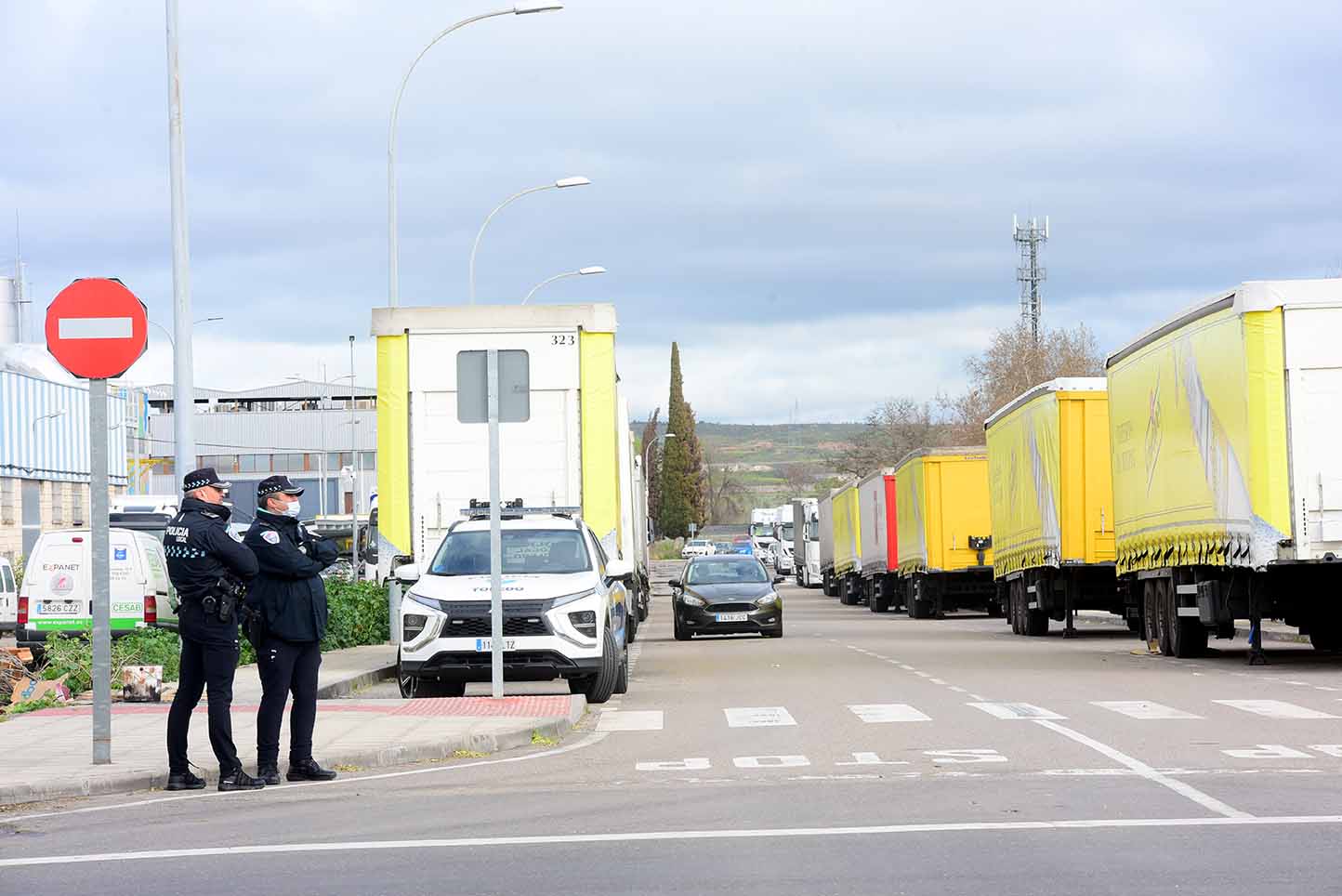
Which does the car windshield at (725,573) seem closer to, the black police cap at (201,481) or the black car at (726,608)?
the black car at (726,608)

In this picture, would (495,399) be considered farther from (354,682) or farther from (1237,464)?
(1237,464)

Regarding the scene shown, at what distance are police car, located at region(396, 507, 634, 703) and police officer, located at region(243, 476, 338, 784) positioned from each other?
232 inches

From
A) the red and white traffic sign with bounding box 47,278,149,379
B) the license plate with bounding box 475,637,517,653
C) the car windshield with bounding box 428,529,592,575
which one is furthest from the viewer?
the car windshield with bounding box 428,529,592,575

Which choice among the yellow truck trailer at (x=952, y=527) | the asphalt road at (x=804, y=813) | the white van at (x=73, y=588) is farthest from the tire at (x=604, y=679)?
the yellow truck trailer at (x=952, y=527)

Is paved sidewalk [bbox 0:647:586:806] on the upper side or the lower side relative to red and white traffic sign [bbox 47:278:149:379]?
lower

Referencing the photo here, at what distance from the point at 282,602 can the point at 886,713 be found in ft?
20.4

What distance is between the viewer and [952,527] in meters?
42.0

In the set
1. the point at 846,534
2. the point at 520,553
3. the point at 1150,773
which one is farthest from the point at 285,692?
the point at 846,534

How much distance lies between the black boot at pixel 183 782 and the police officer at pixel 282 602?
372 mm

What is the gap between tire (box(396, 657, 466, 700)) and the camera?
59.7 feet

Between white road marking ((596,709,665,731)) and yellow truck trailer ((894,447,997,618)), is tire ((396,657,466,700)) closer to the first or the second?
white road marking ((596,709,665,731))

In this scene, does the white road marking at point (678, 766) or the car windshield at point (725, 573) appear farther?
the car windshield at point (725, 573)

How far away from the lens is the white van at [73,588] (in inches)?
1024

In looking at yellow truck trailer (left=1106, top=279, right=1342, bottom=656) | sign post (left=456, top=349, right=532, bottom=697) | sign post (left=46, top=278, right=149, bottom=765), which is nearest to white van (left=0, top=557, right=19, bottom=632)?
sign post (left=456, top=349, right=532, bottom=697)
